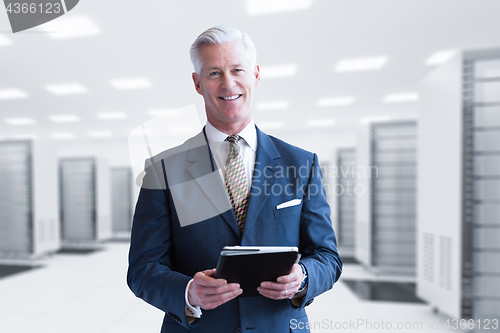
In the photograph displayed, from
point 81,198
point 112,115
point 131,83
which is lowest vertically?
point 81,198

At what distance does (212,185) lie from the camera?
3.84 ft

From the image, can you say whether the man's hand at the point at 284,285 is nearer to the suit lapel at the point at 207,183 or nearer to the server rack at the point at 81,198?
the suit lapel at the point at 207,183

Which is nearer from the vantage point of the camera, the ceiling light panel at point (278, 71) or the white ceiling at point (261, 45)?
the white ceiling at point (261, 45)

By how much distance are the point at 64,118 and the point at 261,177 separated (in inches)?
574

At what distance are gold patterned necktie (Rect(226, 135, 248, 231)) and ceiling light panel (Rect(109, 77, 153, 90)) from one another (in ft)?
26.1

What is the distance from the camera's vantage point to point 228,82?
1.12 m

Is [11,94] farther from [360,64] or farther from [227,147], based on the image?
[227,147]

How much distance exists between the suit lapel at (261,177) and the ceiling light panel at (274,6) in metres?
4.23

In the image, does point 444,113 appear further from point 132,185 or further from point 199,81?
point 132,185

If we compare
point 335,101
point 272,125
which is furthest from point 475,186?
point 272,125

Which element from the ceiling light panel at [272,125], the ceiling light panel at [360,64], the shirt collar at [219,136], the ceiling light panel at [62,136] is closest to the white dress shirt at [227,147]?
the shirt collar at [219,136]

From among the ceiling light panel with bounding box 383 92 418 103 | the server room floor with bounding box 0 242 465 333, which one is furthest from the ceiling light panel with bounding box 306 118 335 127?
the server room floor with bounding box 0 242 465 333

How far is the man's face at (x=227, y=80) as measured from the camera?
1120 mm

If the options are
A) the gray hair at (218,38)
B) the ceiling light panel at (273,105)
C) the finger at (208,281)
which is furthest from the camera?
the ceiling light panel at (273,105)
